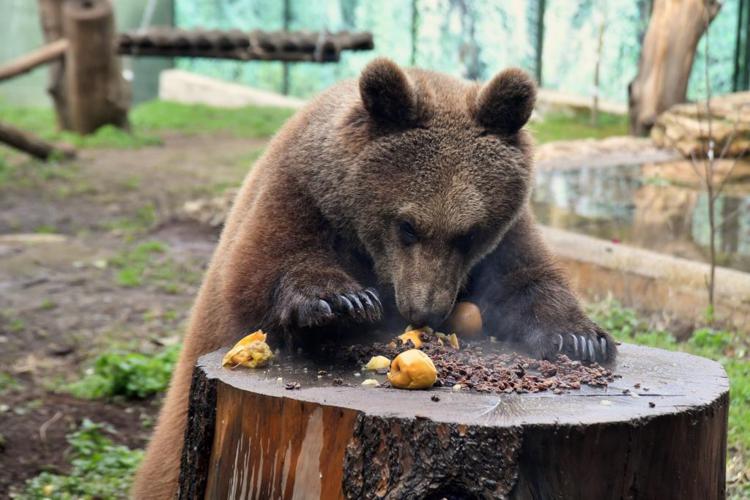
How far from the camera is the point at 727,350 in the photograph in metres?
5.54

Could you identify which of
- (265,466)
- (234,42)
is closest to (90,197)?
(234,42)

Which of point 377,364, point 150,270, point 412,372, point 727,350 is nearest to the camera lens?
point 412,372

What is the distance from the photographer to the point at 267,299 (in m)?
3.39

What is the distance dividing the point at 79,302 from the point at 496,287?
484 centimetres

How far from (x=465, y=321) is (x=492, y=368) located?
0.59 meters

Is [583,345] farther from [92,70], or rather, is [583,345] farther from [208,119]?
[208,119]

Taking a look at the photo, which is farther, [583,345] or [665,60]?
[665,60]

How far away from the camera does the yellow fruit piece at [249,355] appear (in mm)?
3035

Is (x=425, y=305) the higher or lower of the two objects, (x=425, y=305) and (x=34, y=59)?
the higher

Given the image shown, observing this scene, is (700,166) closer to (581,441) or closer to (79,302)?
→ (79,302)

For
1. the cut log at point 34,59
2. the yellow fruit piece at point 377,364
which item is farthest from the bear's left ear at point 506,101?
the cut log at point 34,59

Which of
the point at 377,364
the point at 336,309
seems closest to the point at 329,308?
the point at 336,309

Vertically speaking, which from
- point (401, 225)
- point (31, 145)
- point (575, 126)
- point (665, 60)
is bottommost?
point (575, 126)

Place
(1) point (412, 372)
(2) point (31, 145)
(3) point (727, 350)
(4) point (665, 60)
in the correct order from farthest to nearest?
(4) point (665, 60) < (2) point (31, 145) < (3) point (727, 350) < (1) point (412, 372)
